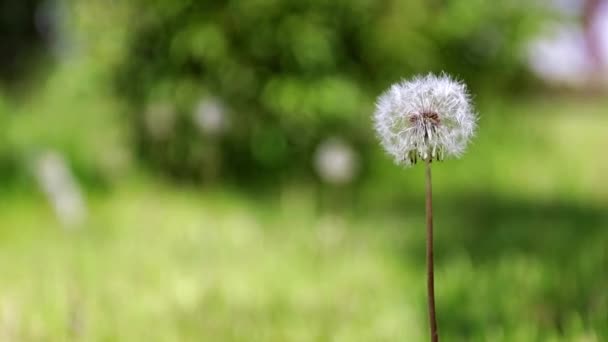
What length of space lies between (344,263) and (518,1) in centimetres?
353

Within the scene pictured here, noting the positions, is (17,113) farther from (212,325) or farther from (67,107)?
(212,325)

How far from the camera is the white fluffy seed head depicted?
5.70 ft

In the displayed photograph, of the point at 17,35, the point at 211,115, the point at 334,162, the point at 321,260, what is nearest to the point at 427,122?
the point at 321,260

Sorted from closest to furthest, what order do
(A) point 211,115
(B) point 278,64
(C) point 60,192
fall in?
(C) point 60,192
(A) point 211,115
(B) point 278,64

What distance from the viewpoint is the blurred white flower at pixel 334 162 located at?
5402 mm

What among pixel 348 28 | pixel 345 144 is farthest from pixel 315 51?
pixel 345 144

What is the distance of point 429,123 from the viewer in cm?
175

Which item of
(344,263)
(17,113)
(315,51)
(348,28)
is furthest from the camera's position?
(17,113)

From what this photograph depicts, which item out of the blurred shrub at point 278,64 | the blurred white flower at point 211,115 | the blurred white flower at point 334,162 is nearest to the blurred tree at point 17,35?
the blurred shrub at point 278,64

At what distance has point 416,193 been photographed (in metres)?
6.66

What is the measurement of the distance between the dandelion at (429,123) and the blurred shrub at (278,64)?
159 inches

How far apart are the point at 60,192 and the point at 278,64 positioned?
6.91 ft

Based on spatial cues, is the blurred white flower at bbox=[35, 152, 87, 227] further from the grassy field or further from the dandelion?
the dandelion

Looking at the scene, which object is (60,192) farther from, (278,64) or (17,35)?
(17,35)
